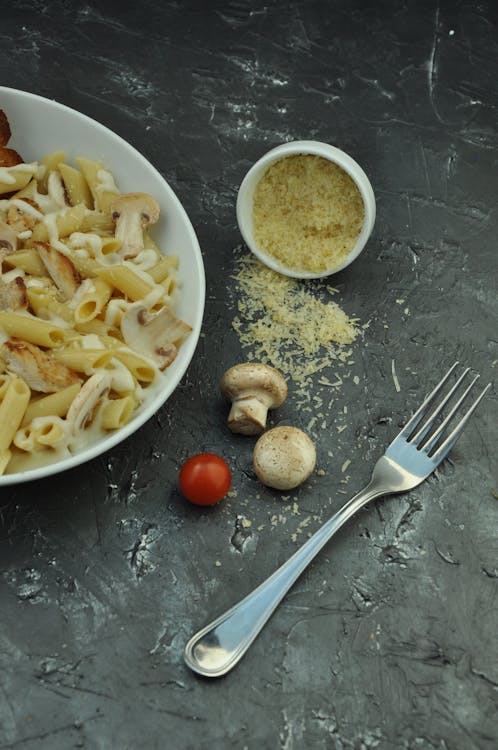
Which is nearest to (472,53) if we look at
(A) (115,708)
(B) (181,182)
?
(B) (181,182)

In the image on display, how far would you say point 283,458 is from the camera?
3.01 metres

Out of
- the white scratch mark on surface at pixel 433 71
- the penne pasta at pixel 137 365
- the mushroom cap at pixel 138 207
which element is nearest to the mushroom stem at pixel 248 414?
the penne pasta at pixel 137 365

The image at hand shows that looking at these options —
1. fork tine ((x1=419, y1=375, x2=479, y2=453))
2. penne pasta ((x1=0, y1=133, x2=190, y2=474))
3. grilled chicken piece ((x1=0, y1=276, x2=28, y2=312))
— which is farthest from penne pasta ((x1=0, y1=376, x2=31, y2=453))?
fork tine ((x1=419, y1=375, x2=479, y2=453))

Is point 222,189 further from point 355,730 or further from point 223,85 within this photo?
point 355,730

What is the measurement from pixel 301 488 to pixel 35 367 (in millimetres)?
906

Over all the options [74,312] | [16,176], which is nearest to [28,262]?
[74,312]

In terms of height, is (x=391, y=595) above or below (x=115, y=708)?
above

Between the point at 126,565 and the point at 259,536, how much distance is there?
409mm

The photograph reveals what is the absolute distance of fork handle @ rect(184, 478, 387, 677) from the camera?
2.69m

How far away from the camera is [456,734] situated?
8.78 feet

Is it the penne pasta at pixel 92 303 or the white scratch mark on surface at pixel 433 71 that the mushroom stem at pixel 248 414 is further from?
the white scratch mark on surface at pixel 433 71

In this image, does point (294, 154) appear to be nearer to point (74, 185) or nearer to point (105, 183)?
point (105, 183)

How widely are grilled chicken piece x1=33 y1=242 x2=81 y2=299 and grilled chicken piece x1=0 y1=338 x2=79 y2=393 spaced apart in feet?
0.94

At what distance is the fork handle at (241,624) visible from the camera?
2693 millimetres
